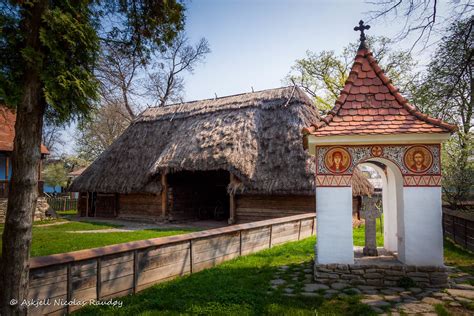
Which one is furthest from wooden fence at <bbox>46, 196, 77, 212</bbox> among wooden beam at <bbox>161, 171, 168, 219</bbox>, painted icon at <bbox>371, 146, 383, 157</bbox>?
painted icon at <bbox>371, 146, 383, 157</bbox>

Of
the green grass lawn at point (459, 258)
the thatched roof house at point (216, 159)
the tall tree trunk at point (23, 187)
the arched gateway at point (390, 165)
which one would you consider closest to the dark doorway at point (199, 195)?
the thatched roof house at point (216, 159)

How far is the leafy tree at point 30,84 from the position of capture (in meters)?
3.25

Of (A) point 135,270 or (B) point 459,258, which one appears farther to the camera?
(B) point 459,258

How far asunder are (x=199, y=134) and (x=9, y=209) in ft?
43.2

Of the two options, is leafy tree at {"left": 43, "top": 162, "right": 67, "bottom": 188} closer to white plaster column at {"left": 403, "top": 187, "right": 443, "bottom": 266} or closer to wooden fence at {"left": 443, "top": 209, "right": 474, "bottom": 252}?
wooden fence at {"left": 443, "top": 209, "right": 474, "bottom": 252}

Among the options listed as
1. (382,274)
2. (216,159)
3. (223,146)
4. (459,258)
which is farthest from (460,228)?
(223,146)

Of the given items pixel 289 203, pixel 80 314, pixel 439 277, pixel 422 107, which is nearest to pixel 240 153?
pixel 289 203

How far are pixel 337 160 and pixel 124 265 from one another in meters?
4.07

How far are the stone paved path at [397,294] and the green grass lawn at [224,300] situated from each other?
0.73ft

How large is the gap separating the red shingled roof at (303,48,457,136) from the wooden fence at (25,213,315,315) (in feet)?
10.2

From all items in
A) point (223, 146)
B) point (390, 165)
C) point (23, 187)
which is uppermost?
point (223, 146)

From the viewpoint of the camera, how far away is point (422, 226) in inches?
221

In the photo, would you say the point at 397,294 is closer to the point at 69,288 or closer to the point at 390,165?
the point at 390,165

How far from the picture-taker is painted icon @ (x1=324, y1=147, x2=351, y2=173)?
232 inches
